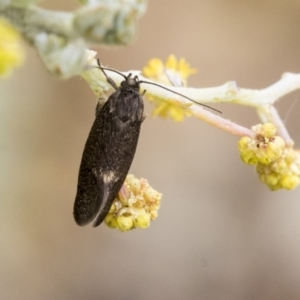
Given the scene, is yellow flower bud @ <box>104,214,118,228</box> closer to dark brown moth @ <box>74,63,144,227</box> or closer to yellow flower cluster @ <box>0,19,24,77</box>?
dark brown moth @ <box>74,63,144,227</box>

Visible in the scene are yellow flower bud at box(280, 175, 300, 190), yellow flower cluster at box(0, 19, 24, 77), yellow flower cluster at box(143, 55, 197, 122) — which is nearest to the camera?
yellow flower cluster at box(0, 19, 24, 77)

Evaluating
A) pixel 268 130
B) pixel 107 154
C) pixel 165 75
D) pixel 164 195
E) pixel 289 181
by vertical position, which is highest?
pixel 165 75

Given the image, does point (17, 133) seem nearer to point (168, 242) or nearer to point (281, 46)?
point (168, 242)

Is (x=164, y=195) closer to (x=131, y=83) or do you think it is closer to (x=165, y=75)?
(x=165, y=75)

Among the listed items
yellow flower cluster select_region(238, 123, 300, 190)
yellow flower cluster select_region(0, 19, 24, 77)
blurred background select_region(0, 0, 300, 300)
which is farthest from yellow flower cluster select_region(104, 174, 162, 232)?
blurred background select_region(0, 0, 300, 300)

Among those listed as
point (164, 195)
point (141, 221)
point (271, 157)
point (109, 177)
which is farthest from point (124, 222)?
point (164, 195)

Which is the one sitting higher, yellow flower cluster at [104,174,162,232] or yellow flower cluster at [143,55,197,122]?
yellow flower cluster at [143,55,197,122]

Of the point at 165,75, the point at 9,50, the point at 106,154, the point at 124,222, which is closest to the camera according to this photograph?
the point at 9,50
